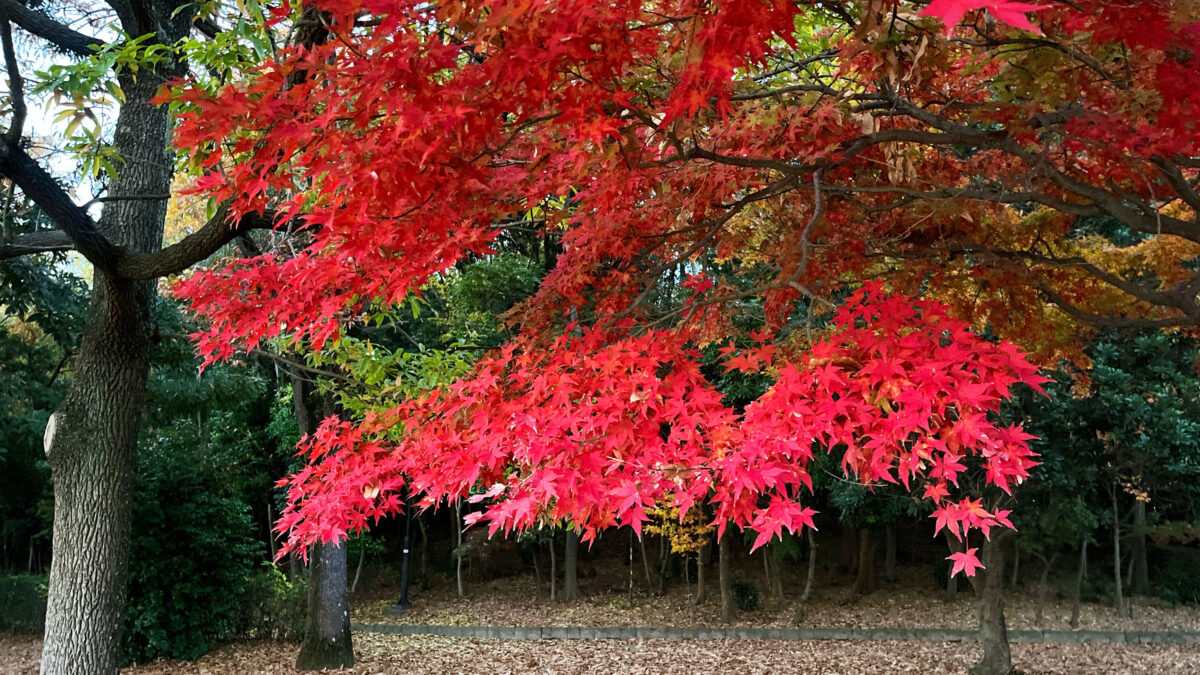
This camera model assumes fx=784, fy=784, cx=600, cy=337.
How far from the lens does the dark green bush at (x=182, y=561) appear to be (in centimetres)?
806

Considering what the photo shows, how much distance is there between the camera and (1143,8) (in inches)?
89.4

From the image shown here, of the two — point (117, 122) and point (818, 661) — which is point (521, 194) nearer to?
point (117, 122)

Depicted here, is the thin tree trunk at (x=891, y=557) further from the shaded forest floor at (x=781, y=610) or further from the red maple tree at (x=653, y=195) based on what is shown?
the red maple tree at (x=653, y=195)

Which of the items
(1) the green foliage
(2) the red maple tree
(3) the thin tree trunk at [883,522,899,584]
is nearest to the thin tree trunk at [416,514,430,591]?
(1) the green foliage

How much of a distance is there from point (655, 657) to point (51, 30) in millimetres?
8816

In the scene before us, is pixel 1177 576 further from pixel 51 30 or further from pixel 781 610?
pixel 51 30

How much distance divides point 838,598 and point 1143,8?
13.8 metres

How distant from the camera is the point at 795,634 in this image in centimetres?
1159

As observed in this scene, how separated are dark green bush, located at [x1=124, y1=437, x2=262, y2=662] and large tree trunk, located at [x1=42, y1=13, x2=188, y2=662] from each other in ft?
12.4

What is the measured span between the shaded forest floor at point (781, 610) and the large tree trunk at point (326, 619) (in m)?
5.40

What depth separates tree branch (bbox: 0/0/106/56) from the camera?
14.0ft

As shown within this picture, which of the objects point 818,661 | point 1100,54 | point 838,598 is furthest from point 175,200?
point 838,598

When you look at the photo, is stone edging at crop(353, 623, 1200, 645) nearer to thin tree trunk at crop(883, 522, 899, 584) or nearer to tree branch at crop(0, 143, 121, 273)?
thin tree trunk at crop(883, 522, 899, 584)

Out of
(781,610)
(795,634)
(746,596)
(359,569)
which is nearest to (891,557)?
(781,610)
